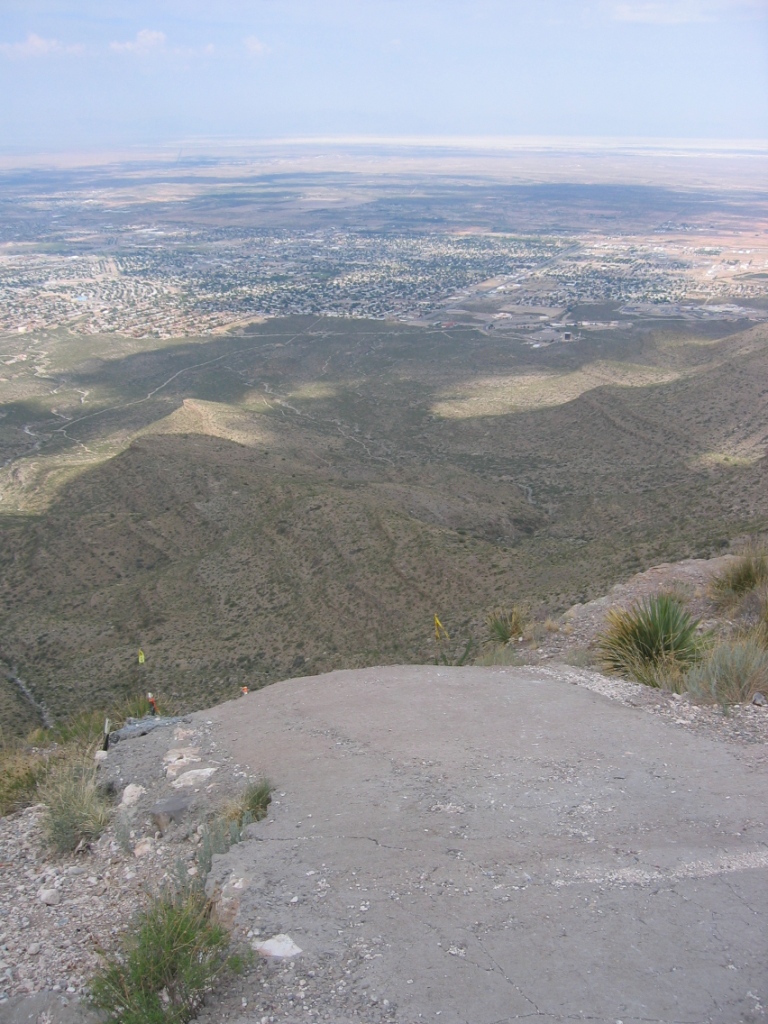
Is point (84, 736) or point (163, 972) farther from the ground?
point (163, 972)

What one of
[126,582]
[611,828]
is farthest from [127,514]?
[611,828]

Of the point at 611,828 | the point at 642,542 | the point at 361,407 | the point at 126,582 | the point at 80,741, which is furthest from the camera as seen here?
the point at 361,407

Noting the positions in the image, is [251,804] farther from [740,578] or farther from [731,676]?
[740,578]

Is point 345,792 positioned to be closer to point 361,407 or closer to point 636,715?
point 636,715

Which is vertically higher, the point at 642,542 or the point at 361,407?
the point at 642,542

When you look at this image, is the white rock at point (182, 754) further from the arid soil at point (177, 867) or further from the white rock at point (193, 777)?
the white rock at point (193, 777)

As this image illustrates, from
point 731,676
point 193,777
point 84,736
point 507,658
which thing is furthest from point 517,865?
point 84,736

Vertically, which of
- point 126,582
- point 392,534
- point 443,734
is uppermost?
point 443,734
